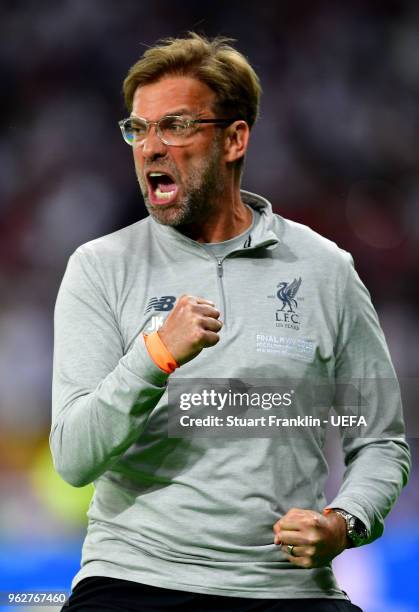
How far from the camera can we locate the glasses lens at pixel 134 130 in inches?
77.2

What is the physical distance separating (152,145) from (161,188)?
0.09 meters

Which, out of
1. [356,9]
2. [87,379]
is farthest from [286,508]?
[356,9]

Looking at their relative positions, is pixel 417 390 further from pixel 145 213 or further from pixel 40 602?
pixel 40 602

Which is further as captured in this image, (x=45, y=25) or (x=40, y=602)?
(x=45, y=25)

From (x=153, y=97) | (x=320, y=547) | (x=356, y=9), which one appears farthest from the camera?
(x=356, y=9)

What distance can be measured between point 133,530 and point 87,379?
269 mm

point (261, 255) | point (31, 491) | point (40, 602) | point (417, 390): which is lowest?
point (40, 602)

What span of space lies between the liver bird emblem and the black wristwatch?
0.39 meters

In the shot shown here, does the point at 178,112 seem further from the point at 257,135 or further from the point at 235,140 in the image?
the point at 257,135

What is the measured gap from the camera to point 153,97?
1982mm

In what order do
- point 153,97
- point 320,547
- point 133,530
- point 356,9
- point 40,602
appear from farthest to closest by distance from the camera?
point 356,9 < point 40,602 < point 153,97 < point 133,530 < point 320,547

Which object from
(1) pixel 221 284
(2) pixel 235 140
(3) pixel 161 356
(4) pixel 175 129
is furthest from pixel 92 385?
(2) pixel 235 140

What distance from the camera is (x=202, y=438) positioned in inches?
70.6

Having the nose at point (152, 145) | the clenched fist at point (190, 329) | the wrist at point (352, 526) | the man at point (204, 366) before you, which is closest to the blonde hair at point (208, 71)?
the man at point (204, 366)
